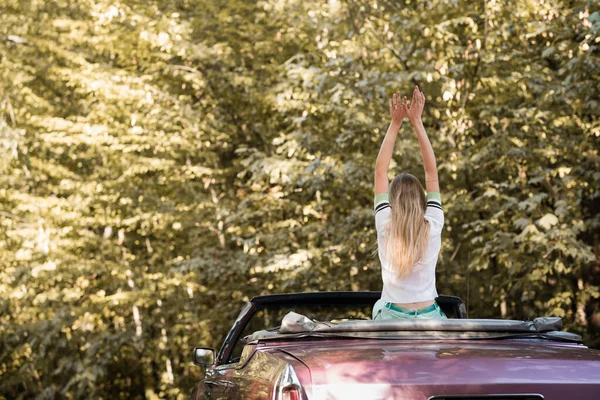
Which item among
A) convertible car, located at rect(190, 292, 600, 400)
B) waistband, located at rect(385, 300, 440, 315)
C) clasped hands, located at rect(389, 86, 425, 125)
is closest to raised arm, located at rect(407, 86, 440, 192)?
clasped hands, located at rect(389, 86, 425, 125)

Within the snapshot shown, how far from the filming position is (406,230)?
4582 millimetres

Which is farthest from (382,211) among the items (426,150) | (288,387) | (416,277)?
(288,387)

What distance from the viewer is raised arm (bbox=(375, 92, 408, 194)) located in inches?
Answer: 193

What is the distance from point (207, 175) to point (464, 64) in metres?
7.80

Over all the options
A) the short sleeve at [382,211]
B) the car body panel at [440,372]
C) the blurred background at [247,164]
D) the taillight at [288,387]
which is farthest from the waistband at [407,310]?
the blurred background at [247,164]

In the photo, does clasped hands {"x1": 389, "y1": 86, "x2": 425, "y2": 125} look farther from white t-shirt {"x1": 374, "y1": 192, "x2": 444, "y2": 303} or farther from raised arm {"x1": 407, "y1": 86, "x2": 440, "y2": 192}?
white t-shirt {"x1": 374, "y1": 192, "x2": 444, "y2": 303}

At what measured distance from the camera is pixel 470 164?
13.9m

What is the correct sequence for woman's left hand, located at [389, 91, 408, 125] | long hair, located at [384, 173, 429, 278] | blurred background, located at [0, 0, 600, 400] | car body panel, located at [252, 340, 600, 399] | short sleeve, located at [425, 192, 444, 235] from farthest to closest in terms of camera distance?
blurred background, located at [0, 0, 600, 400], woman's left hand, located at [389, 91, 408, 125], short sleeve, located at [425, 192, 444, 235], long hair, located at [384, 173, 429, 278], car body panel, located at [252, 340, 600, 399]

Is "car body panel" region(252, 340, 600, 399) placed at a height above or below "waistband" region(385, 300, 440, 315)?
below

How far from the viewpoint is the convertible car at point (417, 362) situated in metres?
3.48

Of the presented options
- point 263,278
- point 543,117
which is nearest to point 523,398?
point 543,117

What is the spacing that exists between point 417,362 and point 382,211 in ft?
4.22

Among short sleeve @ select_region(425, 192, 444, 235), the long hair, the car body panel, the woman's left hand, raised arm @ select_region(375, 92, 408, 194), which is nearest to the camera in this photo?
the car body panel

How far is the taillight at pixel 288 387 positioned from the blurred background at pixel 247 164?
7.34m
